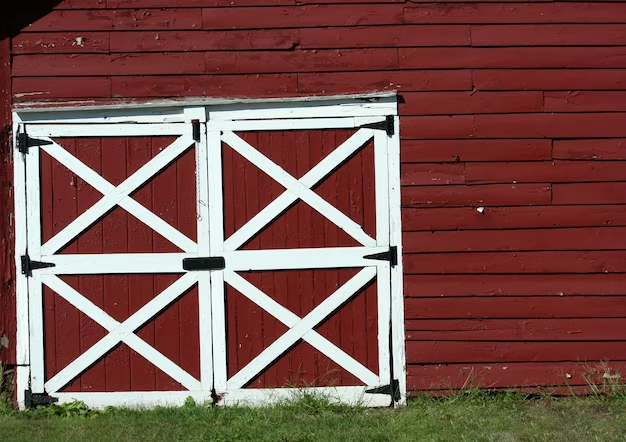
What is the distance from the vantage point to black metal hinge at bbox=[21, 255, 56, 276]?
5.71 m

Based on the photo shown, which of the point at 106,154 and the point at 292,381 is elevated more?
the point at 106,154

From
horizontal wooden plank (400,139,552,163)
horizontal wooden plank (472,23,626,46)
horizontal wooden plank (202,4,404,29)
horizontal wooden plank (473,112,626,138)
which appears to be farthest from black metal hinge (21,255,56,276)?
horizontal wooden plank (472,23,626,46)

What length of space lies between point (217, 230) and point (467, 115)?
1968mm

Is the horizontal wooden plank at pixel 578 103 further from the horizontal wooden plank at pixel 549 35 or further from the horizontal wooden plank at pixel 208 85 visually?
the horizontal wooden plank at pixel 208 85

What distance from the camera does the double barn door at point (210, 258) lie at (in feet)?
18.8

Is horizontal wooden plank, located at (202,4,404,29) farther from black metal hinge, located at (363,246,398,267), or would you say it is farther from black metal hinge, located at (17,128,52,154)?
black metal hinge, located at (363,246,398,267)

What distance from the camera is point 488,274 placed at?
580 centimetres

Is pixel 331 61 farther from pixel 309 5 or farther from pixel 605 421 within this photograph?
pixel 605 421

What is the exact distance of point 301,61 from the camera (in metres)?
5.78

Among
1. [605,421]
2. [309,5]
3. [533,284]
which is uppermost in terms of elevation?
[309,5]

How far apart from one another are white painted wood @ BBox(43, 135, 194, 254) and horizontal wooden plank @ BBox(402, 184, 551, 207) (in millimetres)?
1656

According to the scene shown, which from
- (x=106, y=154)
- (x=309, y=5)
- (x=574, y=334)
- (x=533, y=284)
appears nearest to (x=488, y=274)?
(x=533, y=284)

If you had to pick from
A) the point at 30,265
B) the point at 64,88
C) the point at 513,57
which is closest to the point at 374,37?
the point at 513,57

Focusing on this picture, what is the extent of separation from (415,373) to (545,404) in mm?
947
